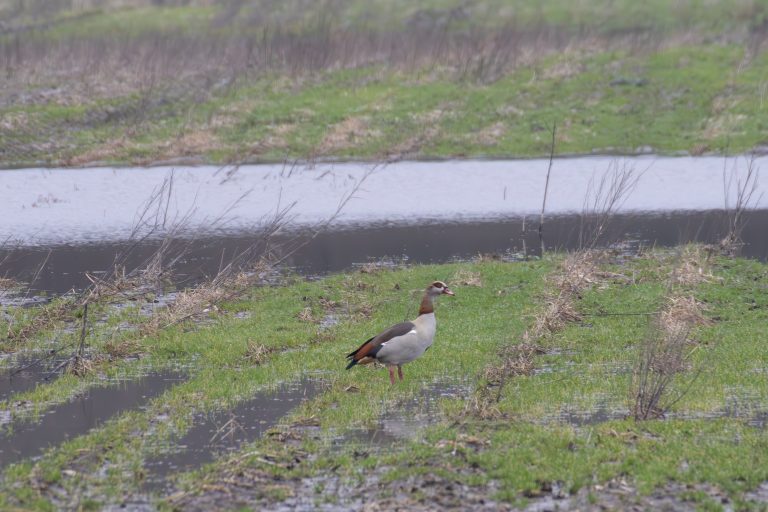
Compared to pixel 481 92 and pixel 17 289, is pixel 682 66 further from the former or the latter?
pixel 17 289

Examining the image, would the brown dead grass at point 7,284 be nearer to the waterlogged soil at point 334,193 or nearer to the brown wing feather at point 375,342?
the waterlogged soil at point 334,193

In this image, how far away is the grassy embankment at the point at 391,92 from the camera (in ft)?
140

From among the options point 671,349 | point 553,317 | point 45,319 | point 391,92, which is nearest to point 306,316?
point 553,317

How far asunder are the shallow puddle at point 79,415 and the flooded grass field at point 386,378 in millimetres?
50

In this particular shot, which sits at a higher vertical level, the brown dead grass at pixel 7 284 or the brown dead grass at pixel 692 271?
the brown dead grass at pixel 692 271

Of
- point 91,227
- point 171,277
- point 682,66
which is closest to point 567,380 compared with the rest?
point 171,277

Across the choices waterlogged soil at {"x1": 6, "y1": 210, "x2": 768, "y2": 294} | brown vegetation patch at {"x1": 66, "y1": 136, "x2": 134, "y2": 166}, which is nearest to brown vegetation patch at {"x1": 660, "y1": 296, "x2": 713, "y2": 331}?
waterlogged soil at {"x1": 6, "y1": 210, "x2": 768, "y2": 294}

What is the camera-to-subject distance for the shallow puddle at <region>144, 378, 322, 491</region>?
1196cm

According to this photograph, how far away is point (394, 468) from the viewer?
1171 centimetres

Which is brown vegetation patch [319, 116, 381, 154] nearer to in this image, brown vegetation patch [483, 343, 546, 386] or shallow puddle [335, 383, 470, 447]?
brown vegetation patch [483, 343, 546, 386]

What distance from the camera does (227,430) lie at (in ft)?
43.9

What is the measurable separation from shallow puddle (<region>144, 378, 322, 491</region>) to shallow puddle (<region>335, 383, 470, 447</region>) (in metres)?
1.29

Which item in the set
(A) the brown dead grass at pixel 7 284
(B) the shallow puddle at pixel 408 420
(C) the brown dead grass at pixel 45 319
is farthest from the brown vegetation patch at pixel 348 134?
(B) the shallow puddle at pixel 408 420

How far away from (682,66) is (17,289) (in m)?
35.3
